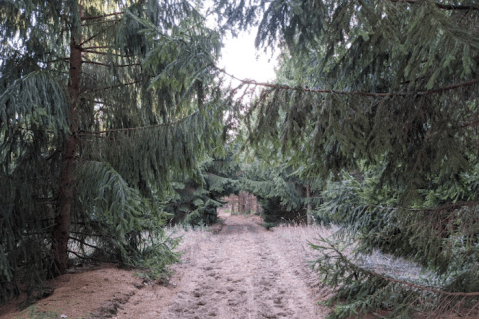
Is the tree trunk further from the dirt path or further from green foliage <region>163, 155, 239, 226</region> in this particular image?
green foliage <region>163, 155, 239, 226</region>

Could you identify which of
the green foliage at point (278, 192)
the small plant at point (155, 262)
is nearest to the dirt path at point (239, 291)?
the small plant at point (155, 262)

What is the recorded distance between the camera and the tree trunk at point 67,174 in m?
5.26

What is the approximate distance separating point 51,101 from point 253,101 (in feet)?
10.1

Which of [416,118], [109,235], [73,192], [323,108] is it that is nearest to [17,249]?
[73,192]

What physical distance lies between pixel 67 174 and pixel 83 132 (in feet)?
2.67

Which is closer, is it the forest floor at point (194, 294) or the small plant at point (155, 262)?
the forest floor at point (194, 294)

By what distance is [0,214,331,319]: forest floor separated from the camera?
457cm

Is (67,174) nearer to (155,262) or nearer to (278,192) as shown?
(155,262)

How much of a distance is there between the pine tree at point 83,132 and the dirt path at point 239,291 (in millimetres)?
1736

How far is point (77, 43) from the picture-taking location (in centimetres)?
572

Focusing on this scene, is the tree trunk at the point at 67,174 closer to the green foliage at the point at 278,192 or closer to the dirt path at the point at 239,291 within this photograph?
the dirt path at the point at 239,291

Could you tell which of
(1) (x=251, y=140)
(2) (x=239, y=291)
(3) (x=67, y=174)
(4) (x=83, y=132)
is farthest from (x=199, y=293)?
(1) (x=251, y=140)

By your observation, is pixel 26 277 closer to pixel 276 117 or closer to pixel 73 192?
pixel 73 192

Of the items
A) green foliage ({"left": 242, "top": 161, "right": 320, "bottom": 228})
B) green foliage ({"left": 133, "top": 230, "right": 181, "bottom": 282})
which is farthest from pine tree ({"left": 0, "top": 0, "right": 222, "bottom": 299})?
green foliage ({"left": 242, "top": 161, "right": 320, "bottom": 228})
